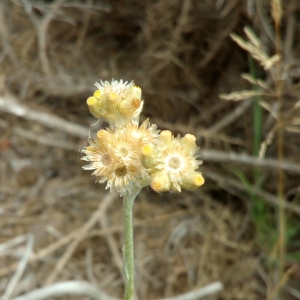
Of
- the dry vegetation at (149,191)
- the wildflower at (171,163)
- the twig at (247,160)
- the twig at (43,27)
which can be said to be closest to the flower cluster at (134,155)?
the wildflower at (171,163)

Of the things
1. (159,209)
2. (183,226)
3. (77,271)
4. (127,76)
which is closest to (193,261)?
(183,226)

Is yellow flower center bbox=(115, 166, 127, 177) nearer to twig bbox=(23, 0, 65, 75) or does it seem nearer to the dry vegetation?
the dry vegetation

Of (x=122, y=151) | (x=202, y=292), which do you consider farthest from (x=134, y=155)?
(x=202, y=292)

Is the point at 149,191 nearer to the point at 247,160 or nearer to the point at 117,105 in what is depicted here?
the point at 247,160

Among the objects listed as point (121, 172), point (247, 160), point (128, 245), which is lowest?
point (128, 245)

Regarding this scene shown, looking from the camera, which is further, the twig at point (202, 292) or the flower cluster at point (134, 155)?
the twig at point (202, 292)

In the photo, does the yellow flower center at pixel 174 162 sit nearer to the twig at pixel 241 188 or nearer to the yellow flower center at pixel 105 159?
the yellow flower center at pixel 105 159
